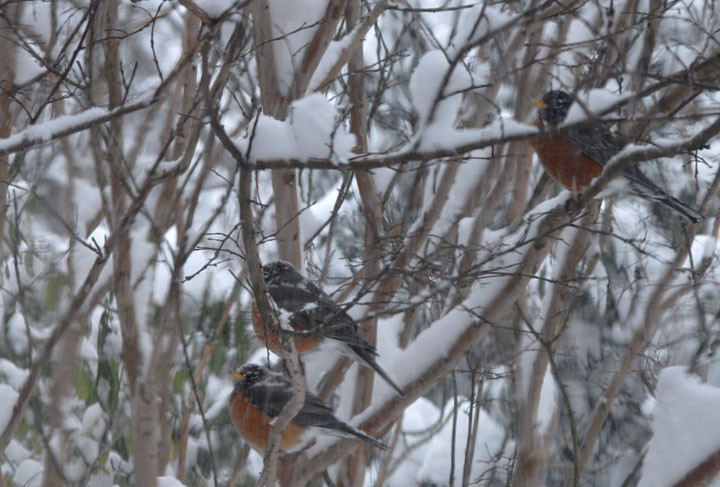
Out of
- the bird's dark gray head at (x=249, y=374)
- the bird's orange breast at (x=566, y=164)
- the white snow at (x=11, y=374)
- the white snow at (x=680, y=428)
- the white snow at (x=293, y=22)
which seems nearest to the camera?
the white snow at (x=680, y=428)

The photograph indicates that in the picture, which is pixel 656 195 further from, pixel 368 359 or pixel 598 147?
pixel 368 359

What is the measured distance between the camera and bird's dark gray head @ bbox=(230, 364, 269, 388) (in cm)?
401

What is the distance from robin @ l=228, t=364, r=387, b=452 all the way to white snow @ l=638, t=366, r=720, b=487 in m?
1.10

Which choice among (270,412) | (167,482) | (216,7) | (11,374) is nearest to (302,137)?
(216,7)

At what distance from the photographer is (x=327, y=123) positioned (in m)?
2.07

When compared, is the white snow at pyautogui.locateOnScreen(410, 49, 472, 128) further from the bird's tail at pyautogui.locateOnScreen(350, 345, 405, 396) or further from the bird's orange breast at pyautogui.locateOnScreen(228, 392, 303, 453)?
the bird's orange breast at pyautogui.locateOnScreen(228, 392, 303, 453)

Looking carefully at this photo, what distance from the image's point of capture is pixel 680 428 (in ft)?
9.47

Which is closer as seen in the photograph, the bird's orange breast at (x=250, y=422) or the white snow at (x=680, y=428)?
the white snow at (x=680, y=428)

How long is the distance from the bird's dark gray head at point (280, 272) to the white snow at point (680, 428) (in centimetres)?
161

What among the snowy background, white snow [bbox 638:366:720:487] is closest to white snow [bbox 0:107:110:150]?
the snowy background

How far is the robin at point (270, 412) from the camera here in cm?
344

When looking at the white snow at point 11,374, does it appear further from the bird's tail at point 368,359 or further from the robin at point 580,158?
the robin at point 580,158

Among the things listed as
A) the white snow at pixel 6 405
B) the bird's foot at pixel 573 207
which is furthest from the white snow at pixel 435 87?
the white snow at pixel 6 405

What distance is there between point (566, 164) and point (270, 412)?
1.94m
